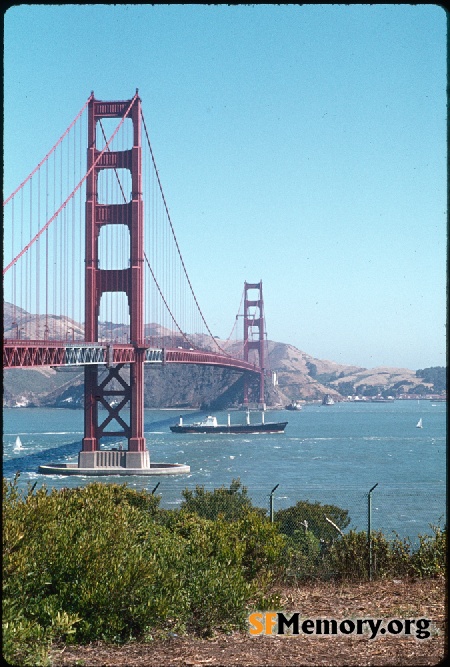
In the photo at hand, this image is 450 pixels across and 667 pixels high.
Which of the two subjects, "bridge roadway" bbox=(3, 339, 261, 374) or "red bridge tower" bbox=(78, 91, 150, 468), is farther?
"red bridge tower" bbox=(78, 91, 150, 468)

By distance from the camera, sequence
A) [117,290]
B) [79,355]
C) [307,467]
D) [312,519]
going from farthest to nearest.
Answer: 1. [307,467]
2. [117,290]
3. [79,355]
4. [312,519]

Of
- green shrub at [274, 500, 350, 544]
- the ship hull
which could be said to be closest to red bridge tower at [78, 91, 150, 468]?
green shrub at [274, 500, 350, 544]

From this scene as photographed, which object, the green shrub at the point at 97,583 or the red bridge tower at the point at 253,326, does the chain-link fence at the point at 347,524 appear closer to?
the green shrub at the point at 97,583

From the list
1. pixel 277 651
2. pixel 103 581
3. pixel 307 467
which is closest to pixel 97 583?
pixel 103 581

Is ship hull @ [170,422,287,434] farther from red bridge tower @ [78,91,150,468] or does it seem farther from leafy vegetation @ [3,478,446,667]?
leafy vegetation @ [3,478,446,667]

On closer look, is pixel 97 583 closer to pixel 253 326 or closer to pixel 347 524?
pixel 347 524

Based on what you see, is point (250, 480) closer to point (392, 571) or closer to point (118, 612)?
point (392, 571)

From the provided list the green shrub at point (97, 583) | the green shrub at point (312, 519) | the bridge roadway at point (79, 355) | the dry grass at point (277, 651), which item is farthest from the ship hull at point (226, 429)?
the green shrub at point (97, 583)
